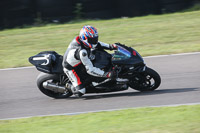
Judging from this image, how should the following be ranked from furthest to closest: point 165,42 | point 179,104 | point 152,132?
point 165,42
point 179,104
point 152,132

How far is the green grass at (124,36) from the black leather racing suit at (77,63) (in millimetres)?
3831

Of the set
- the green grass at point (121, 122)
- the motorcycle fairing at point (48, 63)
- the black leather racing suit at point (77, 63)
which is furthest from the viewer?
the motorcycle fairing at point (48, 63)

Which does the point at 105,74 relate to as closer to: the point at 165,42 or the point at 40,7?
the point at 165,42

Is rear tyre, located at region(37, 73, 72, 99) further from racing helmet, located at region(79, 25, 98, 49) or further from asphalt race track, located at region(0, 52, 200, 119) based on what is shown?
racing helmet, located at region(79, 25, 98, 49)

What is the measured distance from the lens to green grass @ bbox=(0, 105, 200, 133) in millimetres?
5508

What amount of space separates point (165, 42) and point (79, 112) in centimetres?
597

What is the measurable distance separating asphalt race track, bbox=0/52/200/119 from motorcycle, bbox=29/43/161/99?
0.24 metres

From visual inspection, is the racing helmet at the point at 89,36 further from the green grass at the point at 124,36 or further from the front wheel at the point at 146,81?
the green grass at the point at 124,36

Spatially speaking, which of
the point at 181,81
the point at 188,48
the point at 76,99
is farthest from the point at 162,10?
the point at 76,99

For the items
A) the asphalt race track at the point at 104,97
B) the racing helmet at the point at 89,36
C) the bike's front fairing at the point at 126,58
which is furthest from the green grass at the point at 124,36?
the racing helmet at the point at 89,36

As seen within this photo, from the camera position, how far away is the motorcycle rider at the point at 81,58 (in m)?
7.23

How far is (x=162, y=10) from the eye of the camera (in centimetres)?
1541

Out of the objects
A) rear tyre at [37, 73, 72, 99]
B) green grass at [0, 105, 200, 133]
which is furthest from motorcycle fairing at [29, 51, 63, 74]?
green grass at [0, 105, 200, 133]

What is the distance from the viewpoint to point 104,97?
26.5 ft
